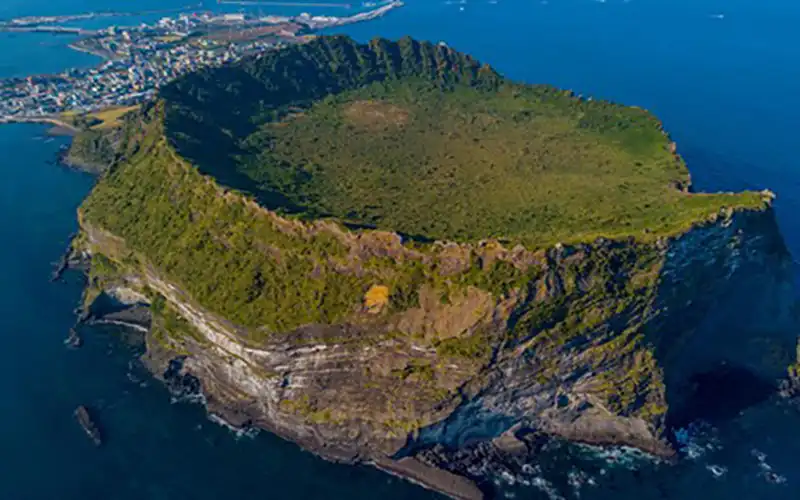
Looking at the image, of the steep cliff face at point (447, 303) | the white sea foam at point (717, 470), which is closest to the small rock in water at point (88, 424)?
the steep cliff face at point (447, 303)

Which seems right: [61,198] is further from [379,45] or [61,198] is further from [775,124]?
[775,124]

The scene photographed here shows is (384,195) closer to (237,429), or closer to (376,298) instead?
(376,298)

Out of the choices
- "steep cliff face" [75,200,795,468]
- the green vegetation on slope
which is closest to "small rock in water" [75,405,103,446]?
"steep cliff face" [75,200,795,468]

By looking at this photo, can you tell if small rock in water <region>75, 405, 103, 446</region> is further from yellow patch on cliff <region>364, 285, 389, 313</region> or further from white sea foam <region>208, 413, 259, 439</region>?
yellow patch on cliff <region>364, 285, 389, 313</region>

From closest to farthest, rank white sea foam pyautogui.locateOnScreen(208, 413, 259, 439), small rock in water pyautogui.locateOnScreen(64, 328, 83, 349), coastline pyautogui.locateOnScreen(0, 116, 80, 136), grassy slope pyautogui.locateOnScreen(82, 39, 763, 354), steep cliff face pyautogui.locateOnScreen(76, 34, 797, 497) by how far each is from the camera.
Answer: steep cliff face pyautogui.locateOnScreen(76, 34, 797, 497)
grassy slope pyautogui.locateOnScreen(82, 39, 763, 354)
white sea foam pyautogui.locateOnScreen(208, 413, 259, 439)
small rock in water pyautogui.locateOnScreen(64, 328, 83, 349)
coastline pyautogui.locateOnScreen(0, 116, 80, 136)

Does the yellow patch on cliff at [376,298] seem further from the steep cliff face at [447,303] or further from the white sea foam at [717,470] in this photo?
the white sea foam at [717,470]

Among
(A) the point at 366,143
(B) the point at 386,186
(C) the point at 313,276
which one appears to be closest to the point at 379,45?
(A) the point at 366,143

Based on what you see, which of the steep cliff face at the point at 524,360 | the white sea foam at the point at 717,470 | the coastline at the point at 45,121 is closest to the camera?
the steep cliff face at the point at 524,360
